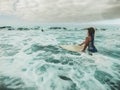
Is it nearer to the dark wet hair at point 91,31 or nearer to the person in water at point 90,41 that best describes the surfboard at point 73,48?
the person in water at point 90,41

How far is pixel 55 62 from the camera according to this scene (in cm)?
327

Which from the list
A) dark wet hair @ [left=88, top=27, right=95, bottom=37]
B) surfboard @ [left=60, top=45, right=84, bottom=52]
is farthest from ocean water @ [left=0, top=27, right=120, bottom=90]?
dark wet hair @ [left=88, top=27, right=95, bottom=37]

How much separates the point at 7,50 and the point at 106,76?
1971 millimetres

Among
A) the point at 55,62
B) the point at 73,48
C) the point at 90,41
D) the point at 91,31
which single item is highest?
the point at 91,31

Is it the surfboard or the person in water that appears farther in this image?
the surfboard

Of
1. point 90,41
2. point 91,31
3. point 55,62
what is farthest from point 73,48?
point 55,62

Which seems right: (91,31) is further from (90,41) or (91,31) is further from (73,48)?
(73,48)

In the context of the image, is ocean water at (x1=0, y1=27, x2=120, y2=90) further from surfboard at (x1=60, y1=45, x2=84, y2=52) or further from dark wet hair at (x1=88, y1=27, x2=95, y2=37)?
dark wet hair at (x1=88, y1=27, x2=95, y2=37)

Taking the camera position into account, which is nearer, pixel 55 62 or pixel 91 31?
pixel 55 62

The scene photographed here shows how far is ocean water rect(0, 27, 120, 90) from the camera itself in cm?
259

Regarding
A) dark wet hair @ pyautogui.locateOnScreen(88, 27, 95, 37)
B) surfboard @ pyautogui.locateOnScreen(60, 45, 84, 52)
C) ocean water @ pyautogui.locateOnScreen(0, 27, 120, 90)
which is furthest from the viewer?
surfboard @ pyautogui.locateOnScreen(60, 45, 84, 52)

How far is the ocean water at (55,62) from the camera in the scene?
259 centimetres

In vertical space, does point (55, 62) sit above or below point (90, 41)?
below

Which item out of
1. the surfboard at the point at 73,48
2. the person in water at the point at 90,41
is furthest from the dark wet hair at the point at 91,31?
the surfboard at the point at 73,48
